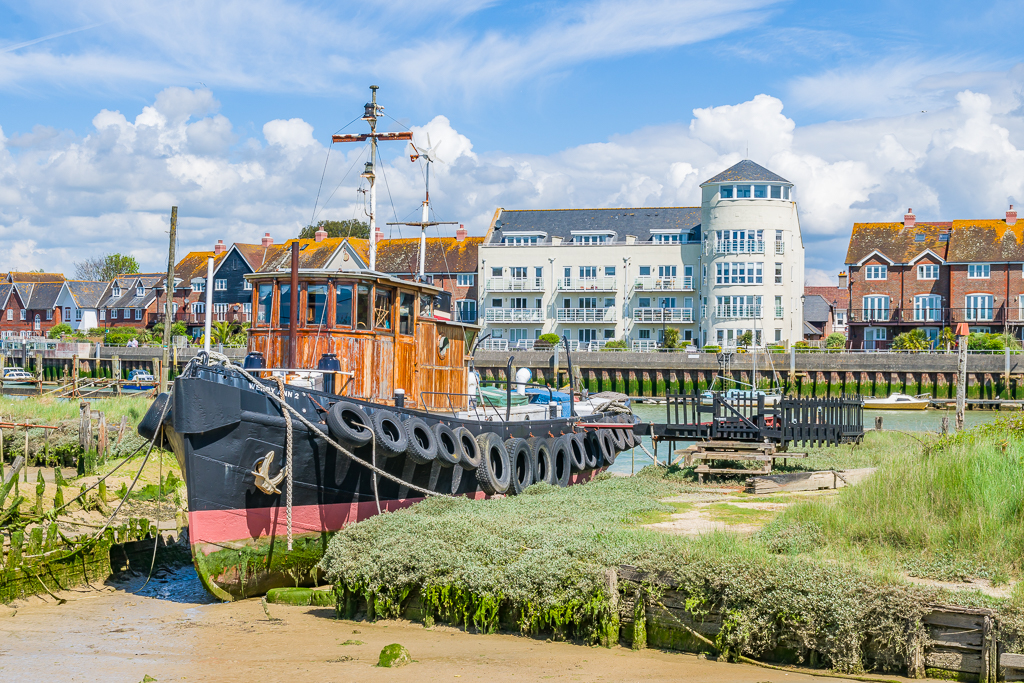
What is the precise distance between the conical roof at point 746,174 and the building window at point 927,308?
1096cm

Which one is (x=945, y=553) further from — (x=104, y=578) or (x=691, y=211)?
(x=691, y=211)

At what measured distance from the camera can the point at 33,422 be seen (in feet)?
67.0

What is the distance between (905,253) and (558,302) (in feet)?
73.4

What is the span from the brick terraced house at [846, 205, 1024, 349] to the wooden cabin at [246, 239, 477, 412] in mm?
47456

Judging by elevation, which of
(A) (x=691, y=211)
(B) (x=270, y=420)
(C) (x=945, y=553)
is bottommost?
(C) (x=945, y=553)

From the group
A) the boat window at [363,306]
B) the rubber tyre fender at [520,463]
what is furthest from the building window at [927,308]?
the boat window at [363,306]

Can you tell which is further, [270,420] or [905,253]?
[905,253]

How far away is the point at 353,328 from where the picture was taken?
1327 centimetres

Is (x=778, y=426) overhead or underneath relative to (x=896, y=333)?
underneath

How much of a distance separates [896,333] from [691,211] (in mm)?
15713

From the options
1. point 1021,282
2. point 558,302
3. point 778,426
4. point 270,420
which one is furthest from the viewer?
point 558,302

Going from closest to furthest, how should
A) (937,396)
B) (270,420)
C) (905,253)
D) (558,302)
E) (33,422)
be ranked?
(270,420)
(33,422)
(937,396)
(905,253)
(558,302)

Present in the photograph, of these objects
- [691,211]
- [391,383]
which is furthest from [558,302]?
[391,383]

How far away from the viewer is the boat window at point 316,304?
13.2m
